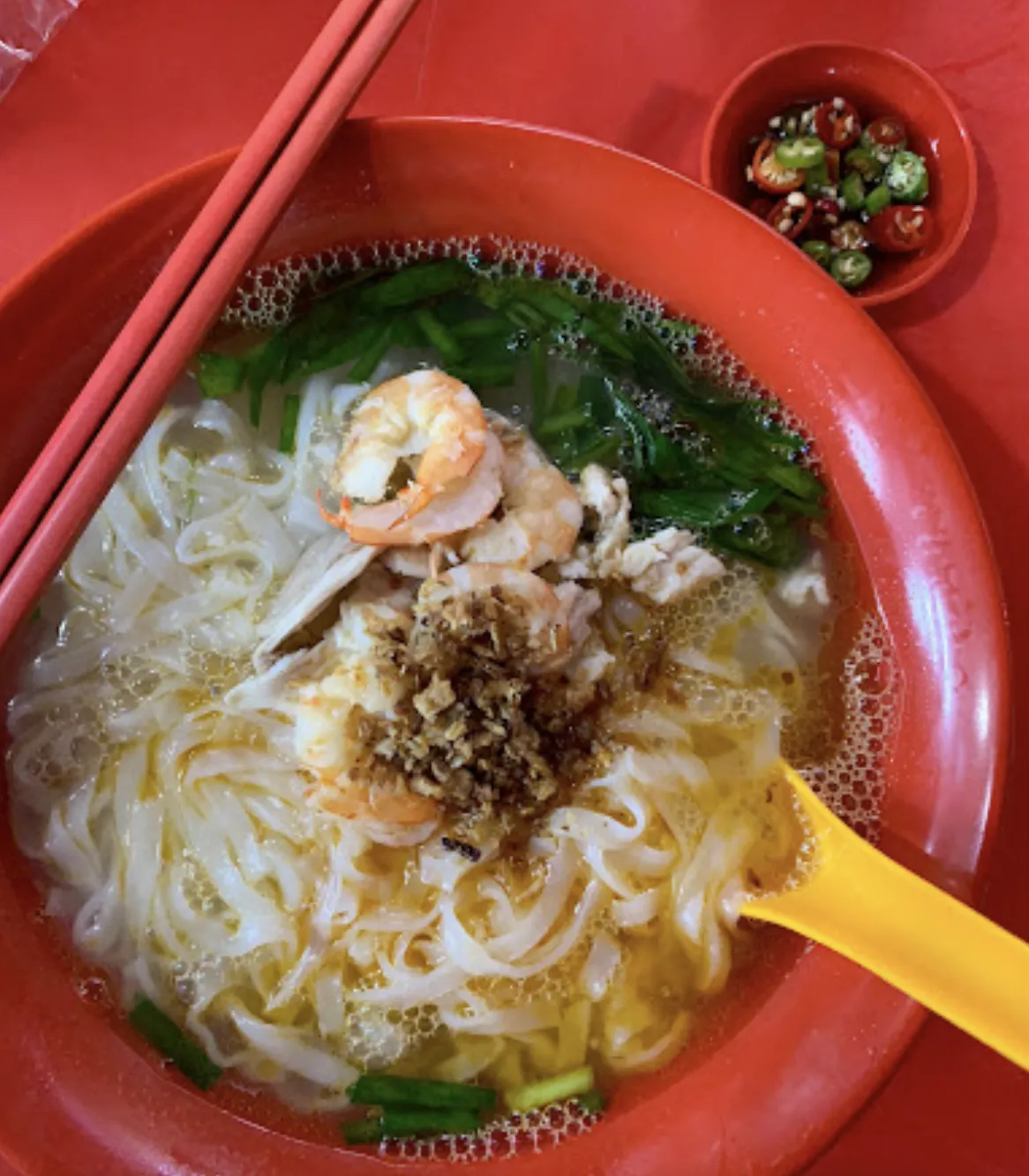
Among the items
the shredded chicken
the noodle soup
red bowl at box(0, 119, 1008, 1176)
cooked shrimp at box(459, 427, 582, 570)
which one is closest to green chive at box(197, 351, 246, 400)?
the noodle soup

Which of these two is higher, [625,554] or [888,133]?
[888,133]

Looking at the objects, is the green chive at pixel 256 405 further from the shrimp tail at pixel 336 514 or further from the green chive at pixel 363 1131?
the green chive at pixel 363 1131

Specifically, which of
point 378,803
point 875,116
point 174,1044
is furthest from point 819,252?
point 174,1044

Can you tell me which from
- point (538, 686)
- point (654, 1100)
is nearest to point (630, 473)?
point (538, 686)

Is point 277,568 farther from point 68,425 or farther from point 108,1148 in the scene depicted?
point 108,1148

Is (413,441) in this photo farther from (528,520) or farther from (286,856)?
(286,856)

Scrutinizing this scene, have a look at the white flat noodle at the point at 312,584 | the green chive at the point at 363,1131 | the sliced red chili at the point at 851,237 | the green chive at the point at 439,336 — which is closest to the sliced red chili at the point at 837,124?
the sliced red chili at the point at 851,237

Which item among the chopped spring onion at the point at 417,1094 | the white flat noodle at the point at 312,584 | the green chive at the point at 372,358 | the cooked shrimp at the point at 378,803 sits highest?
the green chive at the point at 372,358
